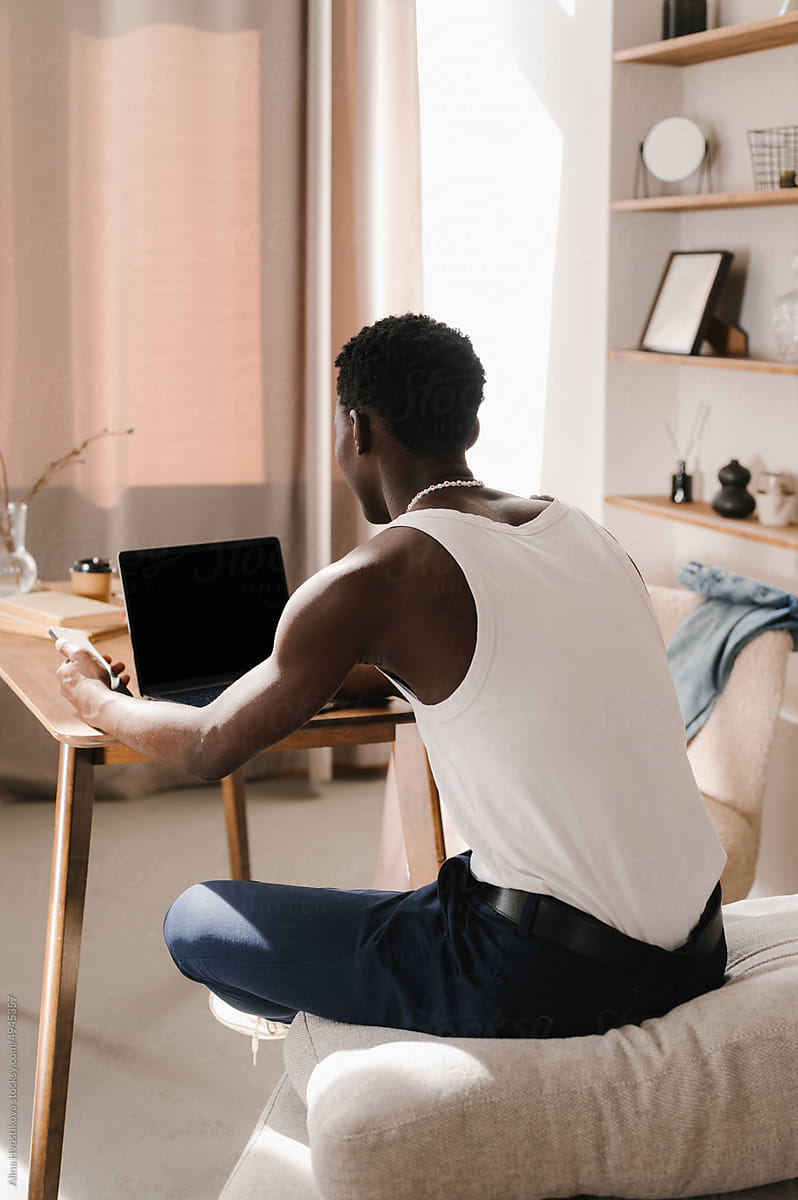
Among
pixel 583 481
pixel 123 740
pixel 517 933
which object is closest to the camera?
pixel 517 933

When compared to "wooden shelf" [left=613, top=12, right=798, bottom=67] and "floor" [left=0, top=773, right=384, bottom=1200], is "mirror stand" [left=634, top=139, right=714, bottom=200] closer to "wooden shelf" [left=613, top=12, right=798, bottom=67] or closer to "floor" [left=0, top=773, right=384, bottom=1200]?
"wooden shelf" [left=613, top=12, right=798, bottom=67]

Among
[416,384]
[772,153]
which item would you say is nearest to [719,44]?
[772,153]

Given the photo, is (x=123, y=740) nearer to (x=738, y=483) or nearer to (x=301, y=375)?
(x=738, y=483)

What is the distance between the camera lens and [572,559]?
117 centimetres

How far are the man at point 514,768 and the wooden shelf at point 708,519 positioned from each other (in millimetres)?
1294

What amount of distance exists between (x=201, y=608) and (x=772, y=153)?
1.60 meters

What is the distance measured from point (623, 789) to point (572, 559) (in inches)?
9.1

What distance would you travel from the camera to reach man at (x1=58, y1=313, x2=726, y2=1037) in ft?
3.59

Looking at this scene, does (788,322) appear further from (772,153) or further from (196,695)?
(196,695)

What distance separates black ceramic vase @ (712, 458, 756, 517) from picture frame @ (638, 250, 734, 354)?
0.91 feet

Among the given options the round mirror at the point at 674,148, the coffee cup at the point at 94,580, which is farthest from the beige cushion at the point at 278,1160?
the round mirror at the point at 674,148

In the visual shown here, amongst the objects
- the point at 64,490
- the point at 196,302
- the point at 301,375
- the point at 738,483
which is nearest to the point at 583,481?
the point at 738,483

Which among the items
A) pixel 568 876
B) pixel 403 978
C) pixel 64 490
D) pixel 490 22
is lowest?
pixel 403 978

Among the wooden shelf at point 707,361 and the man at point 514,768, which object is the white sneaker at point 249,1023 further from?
the wooden shelf at point 707,361
